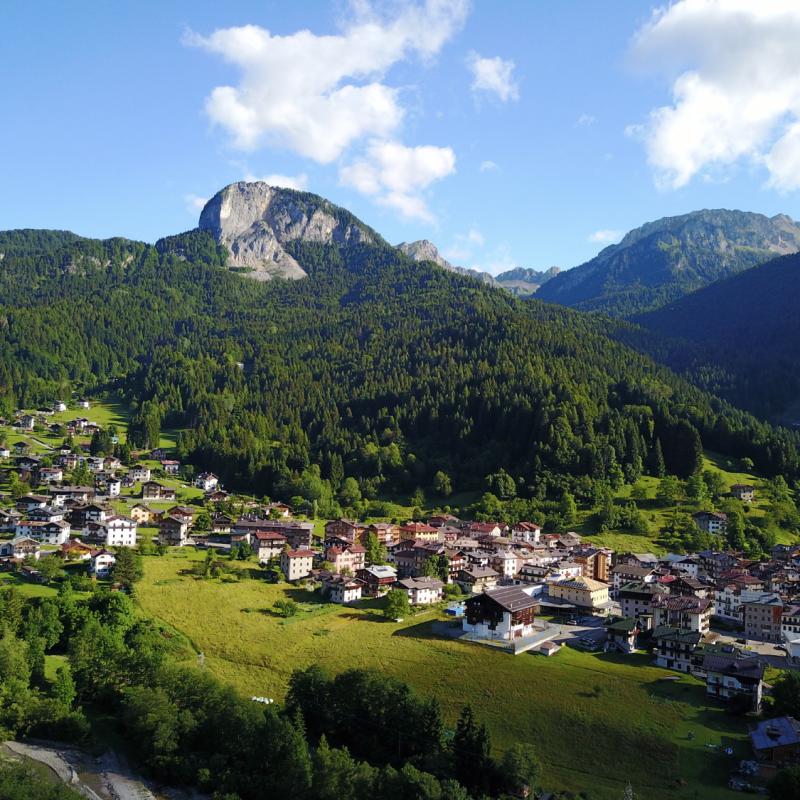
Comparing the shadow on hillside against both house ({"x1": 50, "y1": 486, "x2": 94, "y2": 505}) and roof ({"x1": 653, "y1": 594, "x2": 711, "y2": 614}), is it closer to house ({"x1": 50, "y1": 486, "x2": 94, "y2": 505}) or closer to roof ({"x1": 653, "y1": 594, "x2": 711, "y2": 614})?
roof ({"x1": 653, "y1": 594, "x2": 711, "y2": 614})

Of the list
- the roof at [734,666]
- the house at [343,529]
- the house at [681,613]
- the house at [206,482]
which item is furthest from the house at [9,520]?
the roof at [734,666]

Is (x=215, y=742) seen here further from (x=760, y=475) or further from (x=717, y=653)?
(x=760, y=475)

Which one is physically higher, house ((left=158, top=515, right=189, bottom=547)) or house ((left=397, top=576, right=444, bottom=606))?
house ((left=158, top=515, right=189, bottom=547))

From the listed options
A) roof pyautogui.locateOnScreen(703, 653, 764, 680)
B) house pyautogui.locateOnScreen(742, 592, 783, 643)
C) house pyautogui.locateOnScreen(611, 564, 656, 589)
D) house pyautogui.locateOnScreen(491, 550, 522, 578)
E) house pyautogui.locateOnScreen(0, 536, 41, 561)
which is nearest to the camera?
roof pyautogui.locateOnScreen(703, 653, 764, 680)

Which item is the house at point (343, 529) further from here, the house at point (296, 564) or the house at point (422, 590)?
the house at point (422, 590)

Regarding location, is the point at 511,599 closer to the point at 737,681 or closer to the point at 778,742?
the point at 737,681

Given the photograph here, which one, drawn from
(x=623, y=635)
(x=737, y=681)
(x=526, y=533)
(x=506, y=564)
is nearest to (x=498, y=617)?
(x=623, y=635)

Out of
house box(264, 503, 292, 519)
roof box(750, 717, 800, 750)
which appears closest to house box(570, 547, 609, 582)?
house box(264, 503, 292, 519)
